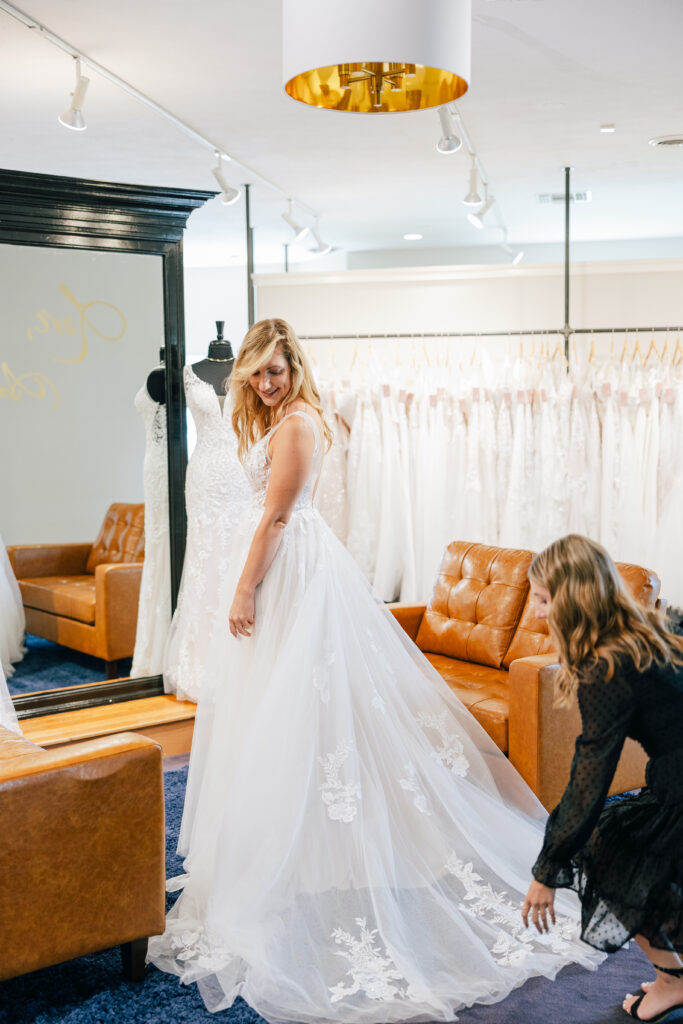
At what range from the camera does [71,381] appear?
13.9 feet

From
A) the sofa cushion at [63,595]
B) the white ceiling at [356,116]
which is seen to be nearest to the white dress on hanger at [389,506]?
the white ceiling at [356,116]

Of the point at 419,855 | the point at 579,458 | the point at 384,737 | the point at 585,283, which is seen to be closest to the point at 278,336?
the point at 384,737

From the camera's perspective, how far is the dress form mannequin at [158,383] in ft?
14.8

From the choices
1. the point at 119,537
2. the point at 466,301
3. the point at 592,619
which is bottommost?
the point at 119,537

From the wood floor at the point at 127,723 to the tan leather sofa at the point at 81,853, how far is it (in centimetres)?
172

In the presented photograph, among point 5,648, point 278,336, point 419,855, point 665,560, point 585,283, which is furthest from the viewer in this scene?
point 585,283

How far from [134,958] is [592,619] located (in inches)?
56.5

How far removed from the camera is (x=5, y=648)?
4129 mm

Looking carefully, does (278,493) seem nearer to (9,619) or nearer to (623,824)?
(623,824)

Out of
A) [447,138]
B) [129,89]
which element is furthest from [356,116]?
[129,89]

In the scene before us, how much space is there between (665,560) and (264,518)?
3.32 m

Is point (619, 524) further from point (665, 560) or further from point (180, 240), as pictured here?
point (180, 240)

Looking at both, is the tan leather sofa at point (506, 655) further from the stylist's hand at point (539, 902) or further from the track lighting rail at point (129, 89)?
the track lighting rail at point (129, 89)

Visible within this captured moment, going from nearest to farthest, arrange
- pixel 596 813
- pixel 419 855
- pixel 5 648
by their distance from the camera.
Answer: pixel 596 813 → pixel 419 855 → pixel 5 648
